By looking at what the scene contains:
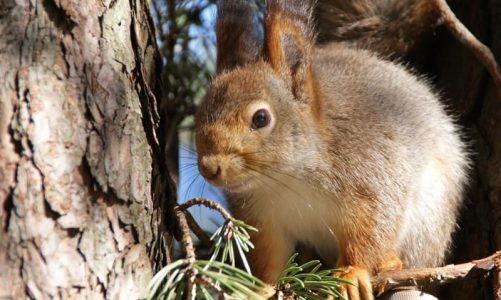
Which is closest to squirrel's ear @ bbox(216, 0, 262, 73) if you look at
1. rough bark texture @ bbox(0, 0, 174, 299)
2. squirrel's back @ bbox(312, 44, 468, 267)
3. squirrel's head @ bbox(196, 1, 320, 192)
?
squirrel's head @ bbox(196, 1, 320, 192)

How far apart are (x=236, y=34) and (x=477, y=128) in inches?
30.5

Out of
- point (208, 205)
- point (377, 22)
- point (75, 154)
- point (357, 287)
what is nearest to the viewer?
point (75, 154)

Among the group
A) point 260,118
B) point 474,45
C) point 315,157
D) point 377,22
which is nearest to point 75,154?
point 260,118

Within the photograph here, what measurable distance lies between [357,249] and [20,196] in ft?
2.83

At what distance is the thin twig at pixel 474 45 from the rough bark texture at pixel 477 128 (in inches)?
3.1

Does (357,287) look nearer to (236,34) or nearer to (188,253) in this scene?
(188,253)

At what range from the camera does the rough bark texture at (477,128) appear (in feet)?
5.91

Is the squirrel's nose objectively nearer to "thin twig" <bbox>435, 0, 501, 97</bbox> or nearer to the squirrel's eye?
the squirrel's eye

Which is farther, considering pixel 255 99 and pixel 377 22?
pixel 377 22

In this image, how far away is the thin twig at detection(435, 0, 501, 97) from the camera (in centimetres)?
183

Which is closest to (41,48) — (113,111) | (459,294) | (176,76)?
(113,111)

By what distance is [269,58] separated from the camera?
1.64m

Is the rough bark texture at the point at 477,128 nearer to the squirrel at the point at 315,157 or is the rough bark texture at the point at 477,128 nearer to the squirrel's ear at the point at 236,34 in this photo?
the squirrel at the point at 315,157

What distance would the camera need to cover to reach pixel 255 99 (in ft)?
5.09
